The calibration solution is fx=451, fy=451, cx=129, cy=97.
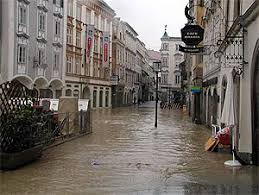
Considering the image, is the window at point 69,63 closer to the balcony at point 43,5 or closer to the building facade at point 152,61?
the balcony at point 43,5

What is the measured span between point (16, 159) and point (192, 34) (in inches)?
338

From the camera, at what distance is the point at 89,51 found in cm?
5516

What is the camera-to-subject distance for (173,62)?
10888 cm

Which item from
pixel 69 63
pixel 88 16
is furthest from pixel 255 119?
pixel 88 16

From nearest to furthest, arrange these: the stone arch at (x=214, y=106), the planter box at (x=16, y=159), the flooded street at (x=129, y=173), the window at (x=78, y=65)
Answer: the flooded street at (x=129, y=173)
the planter box at (x=16, y=159)
the stone arch at (x=214, y=106)
the window at (x=78, y=65)

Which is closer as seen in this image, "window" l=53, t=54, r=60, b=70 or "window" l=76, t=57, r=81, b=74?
"window" l=53, t=54, r=60, b=70

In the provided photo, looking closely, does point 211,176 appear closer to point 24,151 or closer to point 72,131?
point 24,151

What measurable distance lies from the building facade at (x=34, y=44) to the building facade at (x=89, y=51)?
125 inches

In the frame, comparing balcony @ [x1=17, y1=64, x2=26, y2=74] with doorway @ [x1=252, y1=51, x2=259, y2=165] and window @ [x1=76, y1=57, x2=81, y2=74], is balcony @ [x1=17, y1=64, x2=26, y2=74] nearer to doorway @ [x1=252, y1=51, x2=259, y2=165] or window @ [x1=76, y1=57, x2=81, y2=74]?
window @ [x1=76, y1=57, x2=81, y2=74]

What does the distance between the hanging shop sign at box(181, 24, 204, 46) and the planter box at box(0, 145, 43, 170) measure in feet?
24.8

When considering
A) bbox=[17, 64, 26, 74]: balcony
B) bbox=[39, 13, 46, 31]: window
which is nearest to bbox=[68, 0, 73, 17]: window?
bbox=[39, 13, 46, 31]: window

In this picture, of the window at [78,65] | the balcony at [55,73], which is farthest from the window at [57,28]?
the window at [78,65]

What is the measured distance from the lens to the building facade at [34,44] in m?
35.6

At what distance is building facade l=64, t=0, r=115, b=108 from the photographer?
51.1 m
